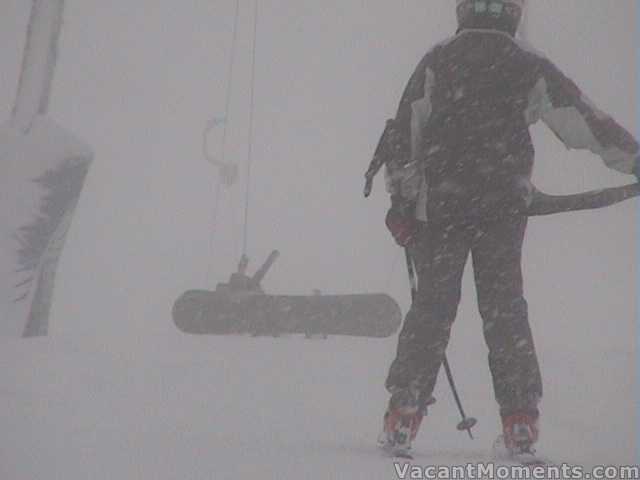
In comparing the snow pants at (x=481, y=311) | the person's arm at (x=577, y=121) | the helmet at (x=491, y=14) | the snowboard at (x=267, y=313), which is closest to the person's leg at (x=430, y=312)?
the snow pants at (x=481, y=311)

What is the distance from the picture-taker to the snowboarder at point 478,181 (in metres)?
1.03

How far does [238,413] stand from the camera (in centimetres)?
121

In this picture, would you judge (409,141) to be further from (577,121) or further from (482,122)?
(577,121)

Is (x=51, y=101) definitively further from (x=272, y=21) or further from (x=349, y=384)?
(x=349, y=384)

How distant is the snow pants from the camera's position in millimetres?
1020

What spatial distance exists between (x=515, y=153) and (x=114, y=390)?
81 centimetres

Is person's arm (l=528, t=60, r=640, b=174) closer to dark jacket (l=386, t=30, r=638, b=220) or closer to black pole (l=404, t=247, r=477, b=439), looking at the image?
dark jacket (l=386, t=30, r=638, b=220)

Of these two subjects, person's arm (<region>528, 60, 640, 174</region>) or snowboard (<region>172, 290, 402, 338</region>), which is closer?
person's arm (<region>528, 60, 640, 174</region>)

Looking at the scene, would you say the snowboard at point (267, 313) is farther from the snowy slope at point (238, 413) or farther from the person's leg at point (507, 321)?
the person's leg at point (507, 321)

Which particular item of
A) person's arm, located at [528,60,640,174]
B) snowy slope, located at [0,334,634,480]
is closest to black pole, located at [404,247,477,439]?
snowy slope, located at [0,334,634,480]

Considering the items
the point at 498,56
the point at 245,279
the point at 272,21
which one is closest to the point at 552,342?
the point at 498,56

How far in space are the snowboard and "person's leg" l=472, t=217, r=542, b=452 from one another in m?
0.48

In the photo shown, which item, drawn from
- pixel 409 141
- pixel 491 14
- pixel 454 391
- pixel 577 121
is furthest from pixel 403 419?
pixel 491 14

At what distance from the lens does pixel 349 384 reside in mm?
1308
